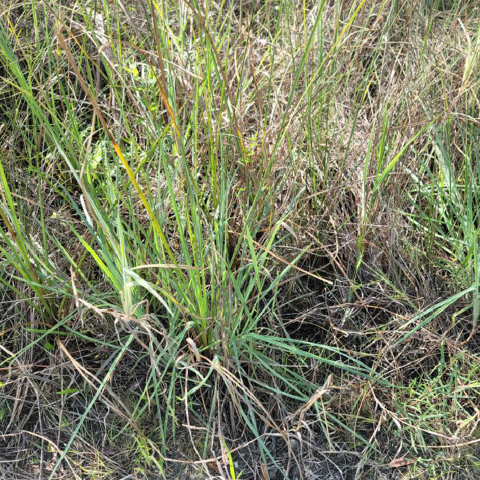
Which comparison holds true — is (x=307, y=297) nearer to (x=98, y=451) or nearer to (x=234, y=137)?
(x=234, y=137)

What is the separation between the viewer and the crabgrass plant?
1393 mm

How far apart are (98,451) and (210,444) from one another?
25 cm

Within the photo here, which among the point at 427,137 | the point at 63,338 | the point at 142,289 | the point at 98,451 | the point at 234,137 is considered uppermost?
the point at 234,137

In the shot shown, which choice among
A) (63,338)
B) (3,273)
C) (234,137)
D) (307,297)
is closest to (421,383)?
(307,297)

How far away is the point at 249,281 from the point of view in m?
1.54

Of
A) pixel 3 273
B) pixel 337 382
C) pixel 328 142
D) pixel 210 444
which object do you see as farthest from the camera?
pixel 328 142

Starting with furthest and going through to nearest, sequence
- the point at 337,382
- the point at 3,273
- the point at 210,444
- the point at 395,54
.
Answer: the point at 395,54 < the point at 3,273 < the point at 337,382 < the point at 210,444

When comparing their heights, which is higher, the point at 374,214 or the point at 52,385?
the point at 374,214

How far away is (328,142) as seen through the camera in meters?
1.74

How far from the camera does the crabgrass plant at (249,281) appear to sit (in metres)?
1.39

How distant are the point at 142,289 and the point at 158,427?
0.31m

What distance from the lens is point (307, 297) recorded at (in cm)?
164

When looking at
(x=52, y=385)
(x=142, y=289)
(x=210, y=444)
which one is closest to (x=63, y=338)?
(x=52, y=385)

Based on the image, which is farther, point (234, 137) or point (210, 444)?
point (234, 137)
